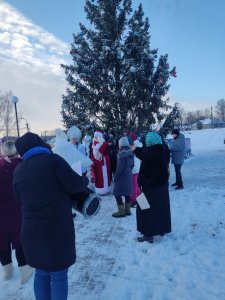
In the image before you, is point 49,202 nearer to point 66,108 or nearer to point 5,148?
point 5,148

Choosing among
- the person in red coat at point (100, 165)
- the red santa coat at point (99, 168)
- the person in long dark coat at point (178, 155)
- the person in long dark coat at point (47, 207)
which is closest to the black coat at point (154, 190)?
the person in long dark coat at point (47, 207)

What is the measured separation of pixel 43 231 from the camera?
2.88 m

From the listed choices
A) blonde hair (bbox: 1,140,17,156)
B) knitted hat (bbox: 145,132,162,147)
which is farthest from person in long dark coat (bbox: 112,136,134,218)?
blonde hair (bbox: 1,140,17,156)

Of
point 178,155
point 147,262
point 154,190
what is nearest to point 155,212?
point 154,190

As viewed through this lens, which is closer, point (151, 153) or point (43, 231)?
point (43, 231)

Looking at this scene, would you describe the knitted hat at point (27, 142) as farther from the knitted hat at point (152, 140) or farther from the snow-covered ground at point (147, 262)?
the knitted hat at point (152, 140)

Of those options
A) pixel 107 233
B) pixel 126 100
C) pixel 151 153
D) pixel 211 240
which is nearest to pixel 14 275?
pixel 107 233

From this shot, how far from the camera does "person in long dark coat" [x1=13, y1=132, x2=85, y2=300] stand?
284 cm

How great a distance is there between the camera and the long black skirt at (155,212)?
5.43 meters

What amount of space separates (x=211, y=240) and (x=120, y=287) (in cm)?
214

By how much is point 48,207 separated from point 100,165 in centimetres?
664

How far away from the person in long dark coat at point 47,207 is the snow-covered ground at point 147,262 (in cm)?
118

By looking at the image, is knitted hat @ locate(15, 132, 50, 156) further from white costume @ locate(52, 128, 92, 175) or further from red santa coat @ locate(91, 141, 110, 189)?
red santa coat @ locate(91, 141, 110, 189)

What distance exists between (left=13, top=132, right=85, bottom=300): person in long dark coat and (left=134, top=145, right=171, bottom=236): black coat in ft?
8.28
